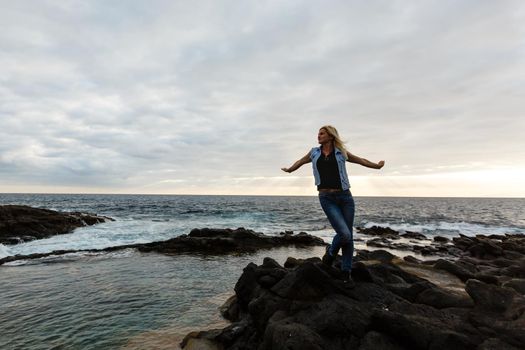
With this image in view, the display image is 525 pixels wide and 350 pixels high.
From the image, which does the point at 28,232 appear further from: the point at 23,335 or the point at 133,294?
the point at 23,335

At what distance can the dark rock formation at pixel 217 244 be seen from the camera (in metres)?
20.8

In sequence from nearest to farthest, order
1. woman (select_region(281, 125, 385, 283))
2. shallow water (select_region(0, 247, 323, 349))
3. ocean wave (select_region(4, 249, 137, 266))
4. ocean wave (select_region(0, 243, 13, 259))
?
woman (select_region(281, 125, 385, 283))
shallow water (select_region(0, 247, 323, 349))
ocean wave (select_region(4, 249, 137, 266))
ocean wave (select_region(0, 243, 13, 259))

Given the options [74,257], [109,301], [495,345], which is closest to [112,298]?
[109,301]

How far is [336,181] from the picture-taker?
6.05 meters

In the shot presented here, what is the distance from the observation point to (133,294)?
11.1 meters

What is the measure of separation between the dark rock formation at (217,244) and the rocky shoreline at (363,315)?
1309 centimetres

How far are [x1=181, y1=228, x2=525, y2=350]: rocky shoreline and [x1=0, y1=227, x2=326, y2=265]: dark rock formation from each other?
43.0 feet

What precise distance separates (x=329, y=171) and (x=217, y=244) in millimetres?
17708

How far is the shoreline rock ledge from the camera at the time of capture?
2537 cm

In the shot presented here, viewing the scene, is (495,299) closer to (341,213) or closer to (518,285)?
(518,285)

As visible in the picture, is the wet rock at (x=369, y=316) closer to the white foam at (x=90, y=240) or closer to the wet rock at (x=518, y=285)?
the wet rock at (x=518, y=285)

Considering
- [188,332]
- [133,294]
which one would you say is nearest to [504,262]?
[188,332]

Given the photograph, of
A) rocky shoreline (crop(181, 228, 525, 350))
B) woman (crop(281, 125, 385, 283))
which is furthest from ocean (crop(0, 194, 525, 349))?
woman (crop(281, 125, 385, 283))

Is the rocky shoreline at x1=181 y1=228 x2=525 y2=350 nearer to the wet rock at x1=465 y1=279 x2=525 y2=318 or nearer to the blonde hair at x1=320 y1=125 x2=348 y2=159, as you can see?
the wet rock at x1=465 y1=279 x2=525 y2=318
